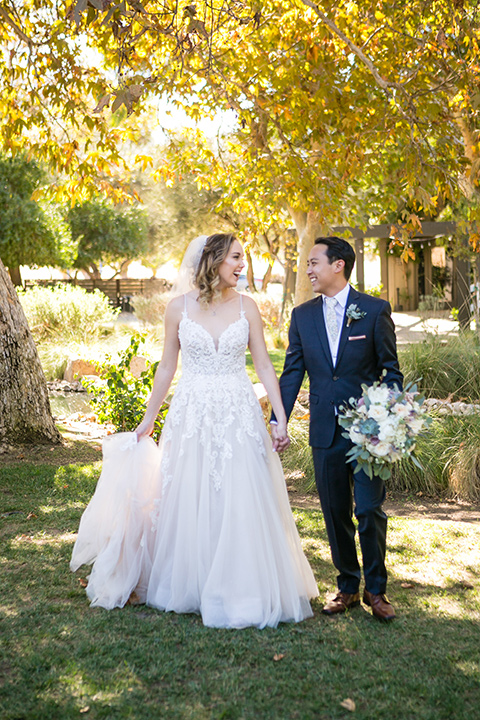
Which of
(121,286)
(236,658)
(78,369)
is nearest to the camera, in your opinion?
(236,658)

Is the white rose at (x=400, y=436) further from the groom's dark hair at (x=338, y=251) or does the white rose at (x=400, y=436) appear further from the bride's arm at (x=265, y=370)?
the groom's dark hair at (x=338, y=251)

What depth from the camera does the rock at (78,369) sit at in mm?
12484

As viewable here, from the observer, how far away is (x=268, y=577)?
380 cm

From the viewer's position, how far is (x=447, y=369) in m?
8.73

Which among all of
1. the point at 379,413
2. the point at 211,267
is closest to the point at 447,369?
the point at 211,267

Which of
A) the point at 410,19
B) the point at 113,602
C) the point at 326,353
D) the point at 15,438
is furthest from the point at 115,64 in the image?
the point at 113,602

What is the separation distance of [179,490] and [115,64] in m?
6.85

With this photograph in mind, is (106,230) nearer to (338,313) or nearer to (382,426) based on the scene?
(338,313)

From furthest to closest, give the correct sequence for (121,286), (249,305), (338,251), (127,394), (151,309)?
1. (121,286)
2. (151,309)
3. (127,394)
4. (249,305)
5. (338,251)

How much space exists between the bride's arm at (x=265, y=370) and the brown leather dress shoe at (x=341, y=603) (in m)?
0.92

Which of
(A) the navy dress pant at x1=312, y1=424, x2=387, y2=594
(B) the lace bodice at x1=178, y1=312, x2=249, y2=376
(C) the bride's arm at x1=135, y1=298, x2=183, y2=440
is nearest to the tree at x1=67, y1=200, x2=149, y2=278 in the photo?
(C) the bride's arm at x1=135, y1=298, x2=183, y2=440

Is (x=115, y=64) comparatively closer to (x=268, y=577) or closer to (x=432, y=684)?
(x=268, y=577)

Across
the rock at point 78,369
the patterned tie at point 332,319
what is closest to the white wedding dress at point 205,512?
the patterned tie at point 332,319

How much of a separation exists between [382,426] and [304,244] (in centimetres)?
954
